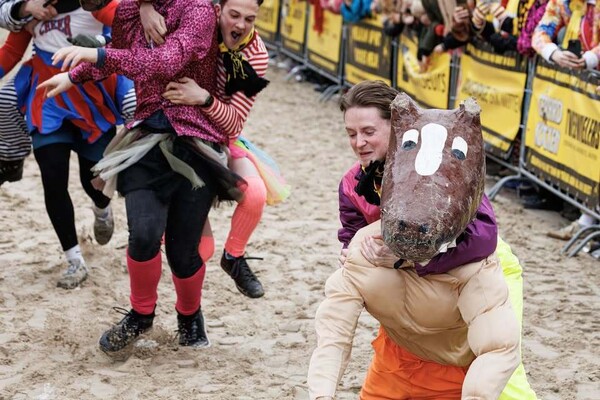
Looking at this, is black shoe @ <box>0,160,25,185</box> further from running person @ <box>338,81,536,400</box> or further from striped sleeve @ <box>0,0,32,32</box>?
running person @ <box>338,81,536,400</box>

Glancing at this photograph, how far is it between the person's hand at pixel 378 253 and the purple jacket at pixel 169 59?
5.39 ft

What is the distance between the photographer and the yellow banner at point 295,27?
52.9 feet

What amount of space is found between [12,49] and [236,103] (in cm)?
174

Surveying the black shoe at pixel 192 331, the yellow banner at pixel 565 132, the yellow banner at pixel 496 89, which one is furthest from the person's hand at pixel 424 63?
the black shoe at pixel 192 331

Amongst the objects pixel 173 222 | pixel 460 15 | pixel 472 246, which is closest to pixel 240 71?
pixel 173 222

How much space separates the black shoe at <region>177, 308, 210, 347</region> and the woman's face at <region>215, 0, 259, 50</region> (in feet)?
4.75

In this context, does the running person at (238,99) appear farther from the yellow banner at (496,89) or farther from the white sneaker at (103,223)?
the yellow banner at (496,89)

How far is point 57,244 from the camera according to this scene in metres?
7.25

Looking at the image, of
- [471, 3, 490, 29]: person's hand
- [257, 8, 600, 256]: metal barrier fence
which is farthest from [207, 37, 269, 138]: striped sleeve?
[471, 3, 490, 29]: person's hand

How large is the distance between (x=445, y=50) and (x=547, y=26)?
2.17m

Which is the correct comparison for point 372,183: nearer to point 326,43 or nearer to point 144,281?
point 144,281

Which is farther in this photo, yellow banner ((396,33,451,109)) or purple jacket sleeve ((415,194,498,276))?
yellow banner ((396,33,451,109))

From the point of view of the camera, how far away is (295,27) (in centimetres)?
1656

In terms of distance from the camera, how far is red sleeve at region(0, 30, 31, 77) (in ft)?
19.4
